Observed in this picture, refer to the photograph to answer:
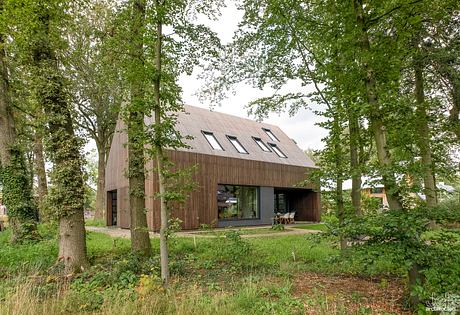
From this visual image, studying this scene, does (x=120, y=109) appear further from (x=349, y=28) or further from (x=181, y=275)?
(x=349, y=28)

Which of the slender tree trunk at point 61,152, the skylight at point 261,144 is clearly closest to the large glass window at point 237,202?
the skylight at point 261,144

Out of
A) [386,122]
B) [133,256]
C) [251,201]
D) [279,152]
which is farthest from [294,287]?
[279,152]

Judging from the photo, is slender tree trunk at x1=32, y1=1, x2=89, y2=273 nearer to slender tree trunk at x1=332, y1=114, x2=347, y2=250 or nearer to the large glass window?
slender tree trunk at x1=332, y1=114, x2=347, y2=250

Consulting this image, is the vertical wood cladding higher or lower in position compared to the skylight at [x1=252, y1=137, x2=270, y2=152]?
lower

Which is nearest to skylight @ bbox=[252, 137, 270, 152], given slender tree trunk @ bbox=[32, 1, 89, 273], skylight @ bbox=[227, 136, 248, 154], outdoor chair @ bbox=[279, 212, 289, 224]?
skylight @ bbox=[227, 136, 248, 154]

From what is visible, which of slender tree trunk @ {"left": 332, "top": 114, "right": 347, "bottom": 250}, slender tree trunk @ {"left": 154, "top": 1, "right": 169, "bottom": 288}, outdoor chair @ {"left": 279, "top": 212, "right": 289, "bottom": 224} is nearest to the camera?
slender tree trunk @ {"left": 154, "top": 1, "right": 169, "bottom": 288}

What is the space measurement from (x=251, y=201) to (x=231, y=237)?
10.3m

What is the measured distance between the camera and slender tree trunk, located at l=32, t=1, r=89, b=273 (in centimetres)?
584

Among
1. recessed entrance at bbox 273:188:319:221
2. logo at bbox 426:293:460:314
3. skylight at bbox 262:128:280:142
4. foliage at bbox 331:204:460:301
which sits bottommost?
recessed entrance at bbox 273:188:319:221

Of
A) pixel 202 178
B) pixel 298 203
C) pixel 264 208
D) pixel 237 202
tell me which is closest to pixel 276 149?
pixel 298 203

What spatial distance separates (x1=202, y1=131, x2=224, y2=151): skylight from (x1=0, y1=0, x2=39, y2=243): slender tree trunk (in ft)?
26.3

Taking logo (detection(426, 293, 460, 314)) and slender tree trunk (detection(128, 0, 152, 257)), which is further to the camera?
slender tree trunk (detection(128, 0, 152, 257))

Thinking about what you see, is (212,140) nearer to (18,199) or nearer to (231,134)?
(231,134)

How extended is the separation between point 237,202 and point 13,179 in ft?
32.4
